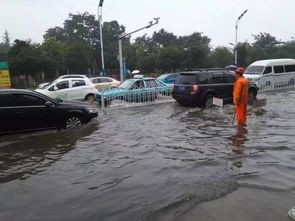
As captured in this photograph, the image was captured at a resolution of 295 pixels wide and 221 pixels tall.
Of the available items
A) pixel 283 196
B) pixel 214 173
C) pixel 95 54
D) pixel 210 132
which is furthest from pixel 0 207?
pixel 95 54

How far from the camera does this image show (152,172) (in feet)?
24.8

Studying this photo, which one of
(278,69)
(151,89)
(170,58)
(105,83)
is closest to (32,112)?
(151,89)

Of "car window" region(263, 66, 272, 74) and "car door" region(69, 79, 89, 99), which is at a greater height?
"car window" region(263, 66, 272, 74)

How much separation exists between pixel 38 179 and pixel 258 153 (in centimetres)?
467

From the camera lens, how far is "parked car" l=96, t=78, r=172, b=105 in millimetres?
18594

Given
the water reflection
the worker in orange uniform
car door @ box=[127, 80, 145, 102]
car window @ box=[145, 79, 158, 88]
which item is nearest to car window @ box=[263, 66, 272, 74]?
car window @ box=[145, 79, 158, 88]

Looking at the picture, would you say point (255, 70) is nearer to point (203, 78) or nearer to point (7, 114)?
point (203, 78)

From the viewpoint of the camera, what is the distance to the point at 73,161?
860cm

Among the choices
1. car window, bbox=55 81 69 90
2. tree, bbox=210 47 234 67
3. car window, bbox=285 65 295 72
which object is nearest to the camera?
car window, bbox=55 81 69 90

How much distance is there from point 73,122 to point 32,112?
1.43m

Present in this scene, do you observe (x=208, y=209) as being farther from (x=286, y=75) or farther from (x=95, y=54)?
(x=95, y=54)

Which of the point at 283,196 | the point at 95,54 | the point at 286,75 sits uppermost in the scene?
the point at 95,54

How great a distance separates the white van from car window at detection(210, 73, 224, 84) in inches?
224

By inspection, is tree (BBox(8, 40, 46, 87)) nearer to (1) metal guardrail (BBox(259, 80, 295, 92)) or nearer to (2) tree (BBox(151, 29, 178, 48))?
(1) metal guardrail (BBox(259, 80, 295, 92))
